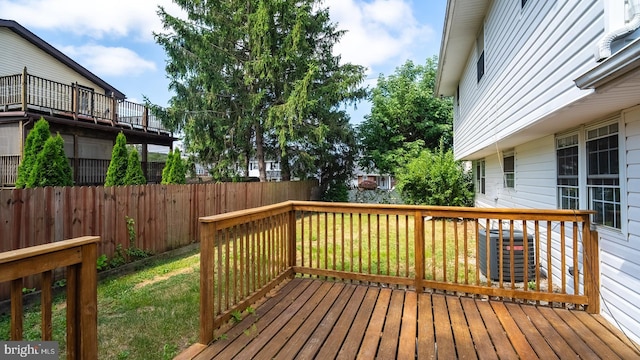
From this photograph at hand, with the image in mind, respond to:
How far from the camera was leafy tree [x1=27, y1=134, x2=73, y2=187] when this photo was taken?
5523 mm

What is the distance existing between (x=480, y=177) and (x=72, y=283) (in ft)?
34.0

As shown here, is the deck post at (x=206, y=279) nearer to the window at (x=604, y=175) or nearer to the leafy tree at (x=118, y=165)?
the window at (x=604, y=175)

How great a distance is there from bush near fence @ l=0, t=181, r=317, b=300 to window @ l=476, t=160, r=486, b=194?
7065 millimetres

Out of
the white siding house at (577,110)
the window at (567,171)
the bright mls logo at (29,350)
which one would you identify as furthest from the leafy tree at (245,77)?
the bright mls logo at (29,350)

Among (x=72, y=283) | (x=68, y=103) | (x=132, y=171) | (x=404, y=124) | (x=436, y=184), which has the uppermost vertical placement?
(x=404, y=124)

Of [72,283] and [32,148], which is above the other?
[32,148]

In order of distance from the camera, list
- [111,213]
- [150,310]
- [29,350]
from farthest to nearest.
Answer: [111,213] → [150,310] → [29,350]

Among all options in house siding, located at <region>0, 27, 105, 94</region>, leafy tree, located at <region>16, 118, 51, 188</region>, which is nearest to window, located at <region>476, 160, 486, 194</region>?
leafy tree, located at <region>16, 118, 51, 188</region>

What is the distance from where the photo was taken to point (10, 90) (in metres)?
9.05

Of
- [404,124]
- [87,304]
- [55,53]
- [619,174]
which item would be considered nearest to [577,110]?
[619,174]

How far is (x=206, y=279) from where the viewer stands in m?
2.47

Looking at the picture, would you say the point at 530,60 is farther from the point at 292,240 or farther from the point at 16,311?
the point at 16,311

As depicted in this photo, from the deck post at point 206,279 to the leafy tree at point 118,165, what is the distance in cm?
637

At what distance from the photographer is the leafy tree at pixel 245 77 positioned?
35.3 ft
